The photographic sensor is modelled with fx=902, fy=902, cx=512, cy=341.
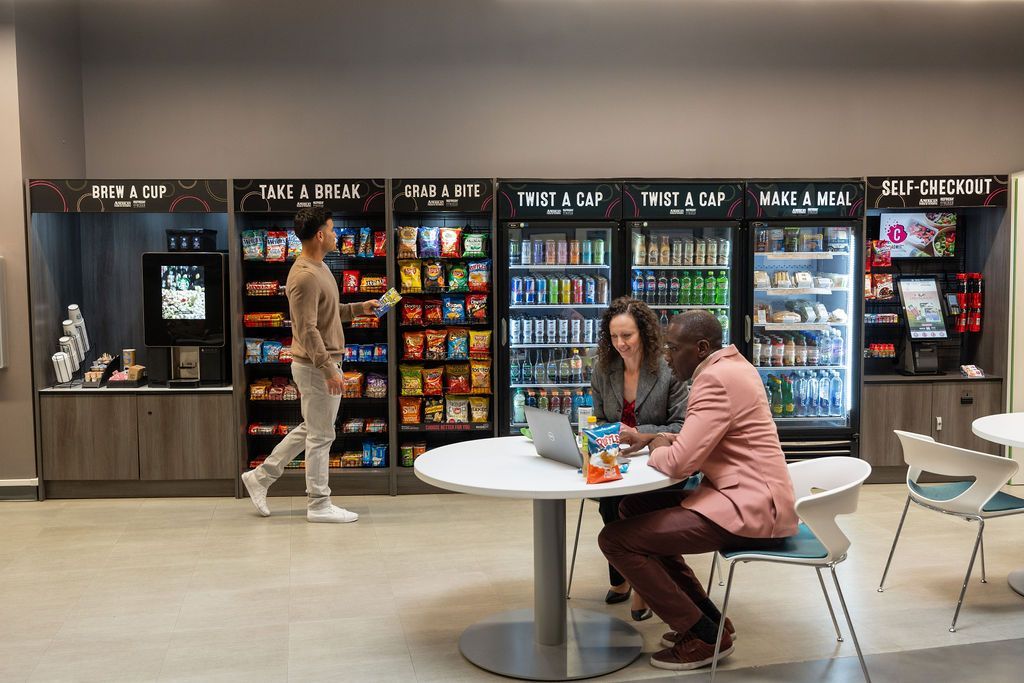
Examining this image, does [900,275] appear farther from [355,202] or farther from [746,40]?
[355,202]

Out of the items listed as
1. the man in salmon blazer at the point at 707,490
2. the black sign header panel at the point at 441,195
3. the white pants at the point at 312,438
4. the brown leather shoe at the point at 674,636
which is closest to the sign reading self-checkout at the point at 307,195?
the black sign header panel at the point at 441,195

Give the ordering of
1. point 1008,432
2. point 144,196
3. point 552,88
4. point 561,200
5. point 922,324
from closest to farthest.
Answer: point 1008,432 < point 144,196 < point 561,200 < point 922,324 < point 552,88

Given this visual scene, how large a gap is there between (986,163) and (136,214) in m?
6.84

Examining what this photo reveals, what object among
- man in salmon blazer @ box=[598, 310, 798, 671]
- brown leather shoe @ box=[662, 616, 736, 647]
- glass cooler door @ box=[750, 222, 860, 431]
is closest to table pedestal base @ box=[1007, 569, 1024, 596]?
brown leather shoe @ box=[662, 616, 736, 647]

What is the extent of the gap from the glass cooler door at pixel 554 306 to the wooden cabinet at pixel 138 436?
2.06 m

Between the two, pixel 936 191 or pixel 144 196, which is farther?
pixel 936 191

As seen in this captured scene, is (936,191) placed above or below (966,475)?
above

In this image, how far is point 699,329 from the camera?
11.3ft

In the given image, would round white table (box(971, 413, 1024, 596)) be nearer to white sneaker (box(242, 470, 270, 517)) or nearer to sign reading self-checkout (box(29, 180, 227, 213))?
white sneaker (box(242, 470, 270, 517))

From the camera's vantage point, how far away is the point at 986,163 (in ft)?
24.6

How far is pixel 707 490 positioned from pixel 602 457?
18.2 inches

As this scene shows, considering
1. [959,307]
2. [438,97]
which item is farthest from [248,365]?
[959,307]

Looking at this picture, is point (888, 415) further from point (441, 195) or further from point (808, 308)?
point (441, 195)

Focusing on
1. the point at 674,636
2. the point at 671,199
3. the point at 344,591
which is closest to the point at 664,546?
the point at 674,636
